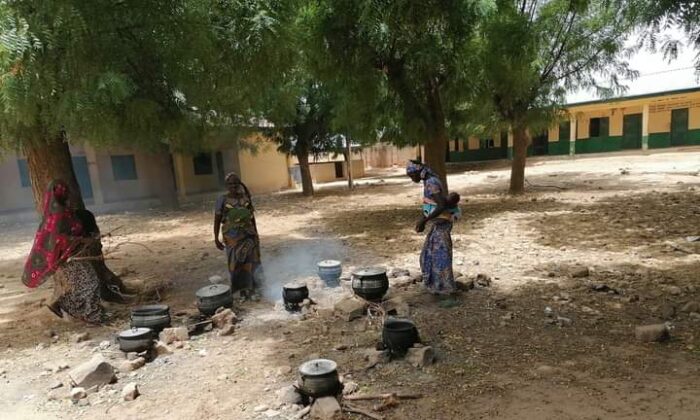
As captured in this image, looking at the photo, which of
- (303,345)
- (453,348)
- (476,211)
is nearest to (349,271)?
(303,345)

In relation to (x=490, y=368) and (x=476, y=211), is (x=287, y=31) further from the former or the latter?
(x=476, y=211)

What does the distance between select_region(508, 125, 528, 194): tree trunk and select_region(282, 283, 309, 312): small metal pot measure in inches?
422

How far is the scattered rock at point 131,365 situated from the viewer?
12.6 ft

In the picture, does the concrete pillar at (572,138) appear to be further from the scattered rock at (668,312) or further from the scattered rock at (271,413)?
the scattered rock at (271,413)

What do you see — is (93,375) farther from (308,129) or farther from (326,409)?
(308,129)

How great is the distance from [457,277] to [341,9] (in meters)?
5.21

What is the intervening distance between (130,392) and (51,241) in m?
2.38

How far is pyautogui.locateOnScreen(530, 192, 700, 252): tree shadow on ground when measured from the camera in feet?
23.9

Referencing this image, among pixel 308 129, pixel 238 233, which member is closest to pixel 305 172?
pixel 308 129

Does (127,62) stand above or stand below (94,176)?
above

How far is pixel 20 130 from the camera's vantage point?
4.99 metres

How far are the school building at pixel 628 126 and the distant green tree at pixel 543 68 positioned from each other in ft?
25.9

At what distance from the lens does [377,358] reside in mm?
3668

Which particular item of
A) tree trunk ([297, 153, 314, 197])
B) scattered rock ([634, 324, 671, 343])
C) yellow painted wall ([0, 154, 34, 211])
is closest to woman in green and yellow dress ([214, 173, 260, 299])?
scattered rock ([634, 324, 671, 343])
